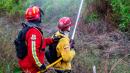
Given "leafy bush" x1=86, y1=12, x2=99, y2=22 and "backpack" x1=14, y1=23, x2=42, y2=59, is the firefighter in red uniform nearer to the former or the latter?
"backpack" x1=14, y1=23, x2=42, y2=59

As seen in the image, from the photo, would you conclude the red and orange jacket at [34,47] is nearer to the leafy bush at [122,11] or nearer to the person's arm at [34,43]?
the person's arm at [34,43]

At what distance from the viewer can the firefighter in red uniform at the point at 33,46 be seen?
6242 mm

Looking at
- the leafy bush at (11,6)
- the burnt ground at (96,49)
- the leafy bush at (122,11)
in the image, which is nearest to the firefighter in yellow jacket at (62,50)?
the burnt ground at (96,49)

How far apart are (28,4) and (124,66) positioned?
562 cm

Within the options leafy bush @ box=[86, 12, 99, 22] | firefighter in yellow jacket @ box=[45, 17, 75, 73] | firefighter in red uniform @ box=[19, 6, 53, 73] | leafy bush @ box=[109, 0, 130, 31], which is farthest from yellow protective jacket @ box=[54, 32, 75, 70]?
leafy bush @ box=[86, 12, 99, 22]

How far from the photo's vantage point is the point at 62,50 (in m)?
6.55

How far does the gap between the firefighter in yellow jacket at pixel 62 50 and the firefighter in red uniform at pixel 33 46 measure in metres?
0.25

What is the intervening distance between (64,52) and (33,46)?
23.1 inches

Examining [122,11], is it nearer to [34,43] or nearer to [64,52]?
[64,52]

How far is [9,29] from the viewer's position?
37.3 ft

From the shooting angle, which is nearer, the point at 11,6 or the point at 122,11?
the point at 122,11

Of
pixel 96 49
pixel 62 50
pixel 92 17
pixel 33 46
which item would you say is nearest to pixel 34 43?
pixel 33 46

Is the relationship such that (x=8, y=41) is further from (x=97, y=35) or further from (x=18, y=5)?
(x=18, y=5)

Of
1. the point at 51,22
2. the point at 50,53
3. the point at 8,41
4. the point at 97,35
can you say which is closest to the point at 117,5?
the point at 97,35
